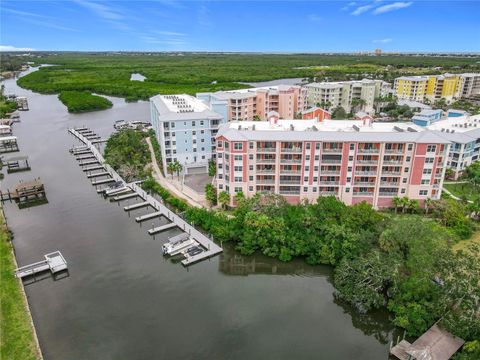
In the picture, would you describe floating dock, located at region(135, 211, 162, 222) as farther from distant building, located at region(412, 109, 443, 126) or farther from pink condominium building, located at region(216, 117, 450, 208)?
distant building, located at region(412, 109, 443, 126)

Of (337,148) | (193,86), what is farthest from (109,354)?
(193,86)

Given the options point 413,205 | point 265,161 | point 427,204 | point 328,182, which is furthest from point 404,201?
point 265,161

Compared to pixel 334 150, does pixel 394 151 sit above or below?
below

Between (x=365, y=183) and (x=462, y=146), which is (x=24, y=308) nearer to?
(x=365, y=183)

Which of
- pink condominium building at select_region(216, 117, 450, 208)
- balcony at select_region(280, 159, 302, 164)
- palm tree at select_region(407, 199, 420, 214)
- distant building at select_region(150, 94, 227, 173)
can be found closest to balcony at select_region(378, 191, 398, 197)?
pink condominium building at select_region(216, 117, 450, 208)

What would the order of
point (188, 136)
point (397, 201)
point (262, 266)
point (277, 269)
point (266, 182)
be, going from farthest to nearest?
point (188, 136), point (266, 182), point (397, 201), point (262, 266), point (277, 269)

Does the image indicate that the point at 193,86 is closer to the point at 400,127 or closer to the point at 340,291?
the point at 400,127
